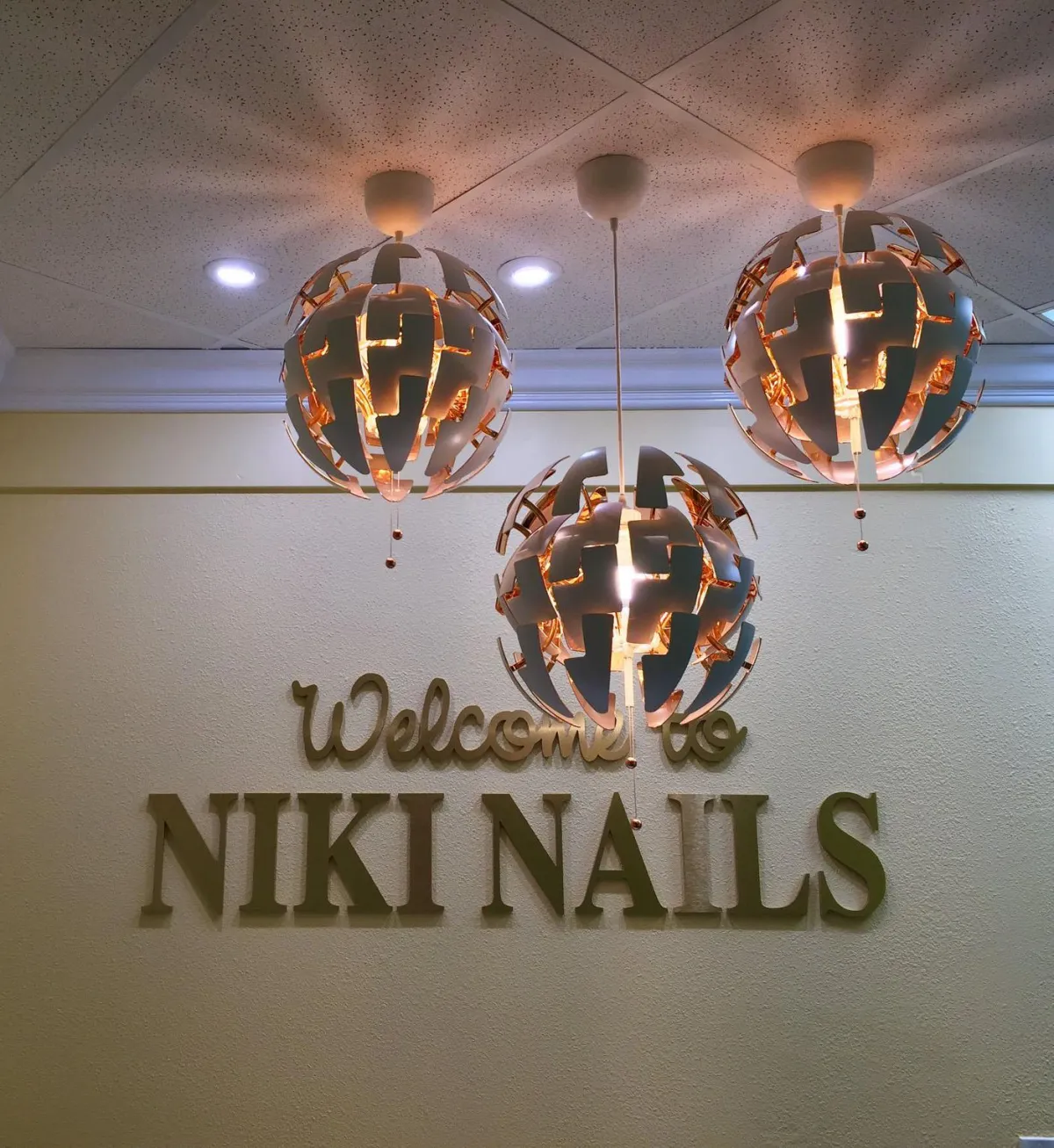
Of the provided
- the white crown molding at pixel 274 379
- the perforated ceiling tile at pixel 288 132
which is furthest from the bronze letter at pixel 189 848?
the perforated ceiling tile at pixel 288 132

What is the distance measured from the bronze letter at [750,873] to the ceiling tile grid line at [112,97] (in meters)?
2.04

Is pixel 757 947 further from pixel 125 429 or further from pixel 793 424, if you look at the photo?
pixel 125 429

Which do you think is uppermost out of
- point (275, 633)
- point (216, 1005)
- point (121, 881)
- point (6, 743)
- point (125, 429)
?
point (125, 429)

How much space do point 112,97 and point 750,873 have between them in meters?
2.18

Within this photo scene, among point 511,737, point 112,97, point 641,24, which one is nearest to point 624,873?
point 511,737

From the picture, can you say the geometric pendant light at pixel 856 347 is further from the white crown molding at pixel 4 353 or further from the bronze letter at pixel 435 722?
the white crown molding at pixel 4 353

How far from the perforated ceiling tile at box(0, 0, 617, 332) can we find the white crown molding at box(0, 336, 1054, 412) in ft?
1.71

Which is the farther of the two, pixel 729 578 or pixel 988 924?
pixel 988 924

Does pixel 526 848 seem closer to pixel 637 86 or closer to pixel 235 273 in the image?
pixel 235 273

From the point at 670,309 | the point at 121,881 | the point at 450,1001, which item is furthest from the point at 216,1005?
the point at 670,309

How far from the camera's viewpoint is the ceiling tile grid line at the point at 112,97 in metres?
1.81

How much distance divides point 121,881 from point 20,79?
1848 mm

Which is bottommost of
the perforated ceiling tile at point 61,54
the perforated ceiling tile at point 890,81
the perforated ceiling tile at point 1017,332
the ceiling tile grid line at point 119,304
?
the perforated ceiling tile at point 890,81

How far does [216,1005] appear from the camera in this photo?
110 inches
